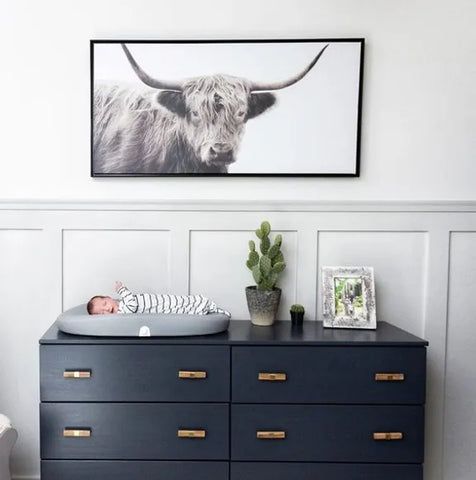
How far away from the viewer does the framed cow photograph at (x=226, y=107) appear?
2.14 metres

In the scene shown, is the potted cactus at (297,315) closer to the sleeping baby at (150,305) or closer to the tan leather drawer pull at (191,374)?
the sleeping baby at (150,305)

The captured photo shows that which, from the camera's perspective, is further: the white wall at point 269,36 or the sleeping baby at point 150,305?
the white wall at point 269,36

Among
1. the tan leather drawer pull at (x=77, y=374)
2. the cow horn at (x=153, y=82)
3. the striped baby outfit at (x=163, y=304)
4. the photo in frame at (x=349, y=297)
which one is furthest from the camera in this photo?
the cow horn at (x=153, y=82)

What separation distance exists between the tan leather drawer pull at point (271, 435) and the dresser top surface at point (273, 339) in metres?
0.32

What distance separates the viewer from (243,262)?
2211 mm

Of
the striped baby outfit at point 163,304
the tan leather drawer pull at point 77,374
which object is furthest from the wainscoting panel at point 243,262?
the tan leather drawer pull at point 77,374

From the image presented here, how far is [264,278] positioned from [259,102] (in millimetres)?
737

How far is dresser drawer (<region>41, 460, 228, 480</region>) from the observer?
71.3 inches

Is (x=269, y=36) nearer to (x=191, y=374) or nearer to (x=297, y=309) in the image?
(x=297, y=309)

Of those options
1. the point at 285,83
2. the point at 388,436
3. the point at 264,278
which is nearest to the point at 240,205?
the point at 264,278

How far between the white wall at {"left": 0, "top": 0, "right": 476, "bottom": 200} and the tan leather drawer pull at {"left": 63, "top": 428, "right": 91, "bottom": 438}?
942 mm

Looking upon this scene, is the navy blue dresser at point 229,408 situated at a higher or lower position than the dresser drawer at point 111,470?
higher

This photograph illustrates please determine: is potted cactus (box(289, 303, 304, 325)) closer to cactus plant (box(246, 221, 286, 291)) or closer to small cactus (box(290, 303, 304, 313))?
small cactus (box(290, 303, 304, 313))

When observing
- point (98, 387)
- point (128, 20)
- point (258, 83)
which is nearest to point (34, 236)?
point (98, 387)
